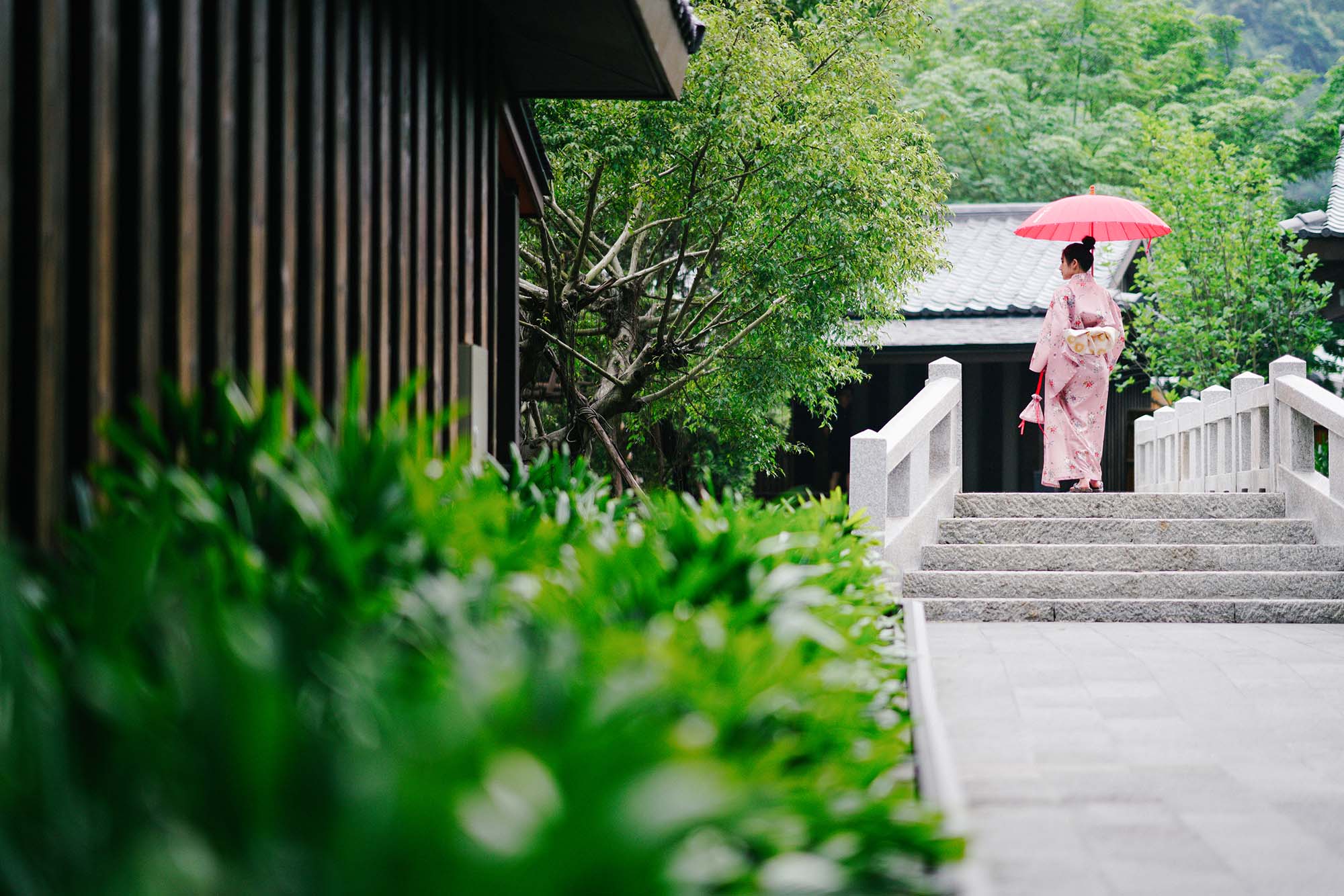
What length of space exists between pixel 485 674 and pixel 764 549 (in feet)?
6.04

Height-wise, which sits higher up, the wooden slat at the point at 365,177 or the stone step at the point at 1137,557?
the wooden slat at the point at 365,177

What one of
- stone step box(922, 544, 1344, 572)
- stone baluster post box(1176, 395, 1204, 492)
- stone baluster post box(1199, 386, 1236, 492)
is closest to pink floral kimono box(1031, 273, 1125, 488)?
stone baluster post box(1199, 386, 1236, 492)

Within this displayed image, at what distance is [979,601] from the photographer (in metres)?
8.13

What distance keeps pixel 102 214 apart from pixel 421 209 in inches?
81.8

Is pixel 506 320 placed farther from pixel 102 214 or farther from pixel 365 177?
pixel 102 214

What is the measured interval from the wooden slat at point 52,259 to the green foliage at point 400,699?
105 millimetres

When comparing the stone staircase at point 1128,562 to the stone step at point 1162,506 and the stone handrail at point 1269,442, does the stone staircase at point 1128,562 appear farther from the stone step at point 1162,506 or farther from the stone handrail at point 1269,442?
the stone handrail at point 1269,442

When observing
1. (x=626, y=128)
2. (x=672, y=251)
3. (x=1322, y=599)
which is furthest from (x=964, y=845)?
(x=672, y=251)

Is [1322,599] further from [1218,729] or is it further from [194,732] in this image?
[194,732]

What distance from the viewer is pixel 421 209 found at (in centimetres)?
446

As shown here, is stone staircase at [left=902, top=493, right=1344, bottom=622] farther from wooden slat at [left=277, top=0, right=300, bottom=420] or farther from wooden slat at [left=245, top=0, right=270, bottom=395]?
wooden slat at [left=245, top=0, right=270, bottom=395]

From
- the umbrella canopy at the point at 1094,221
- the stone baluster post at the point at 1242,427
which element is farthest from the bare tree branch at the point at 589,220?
the stone baluster post at the point at 1242,427

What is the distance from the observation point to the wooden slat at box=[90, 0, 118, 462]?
2.40m

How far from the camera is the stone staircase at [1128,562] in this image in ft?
26.6
